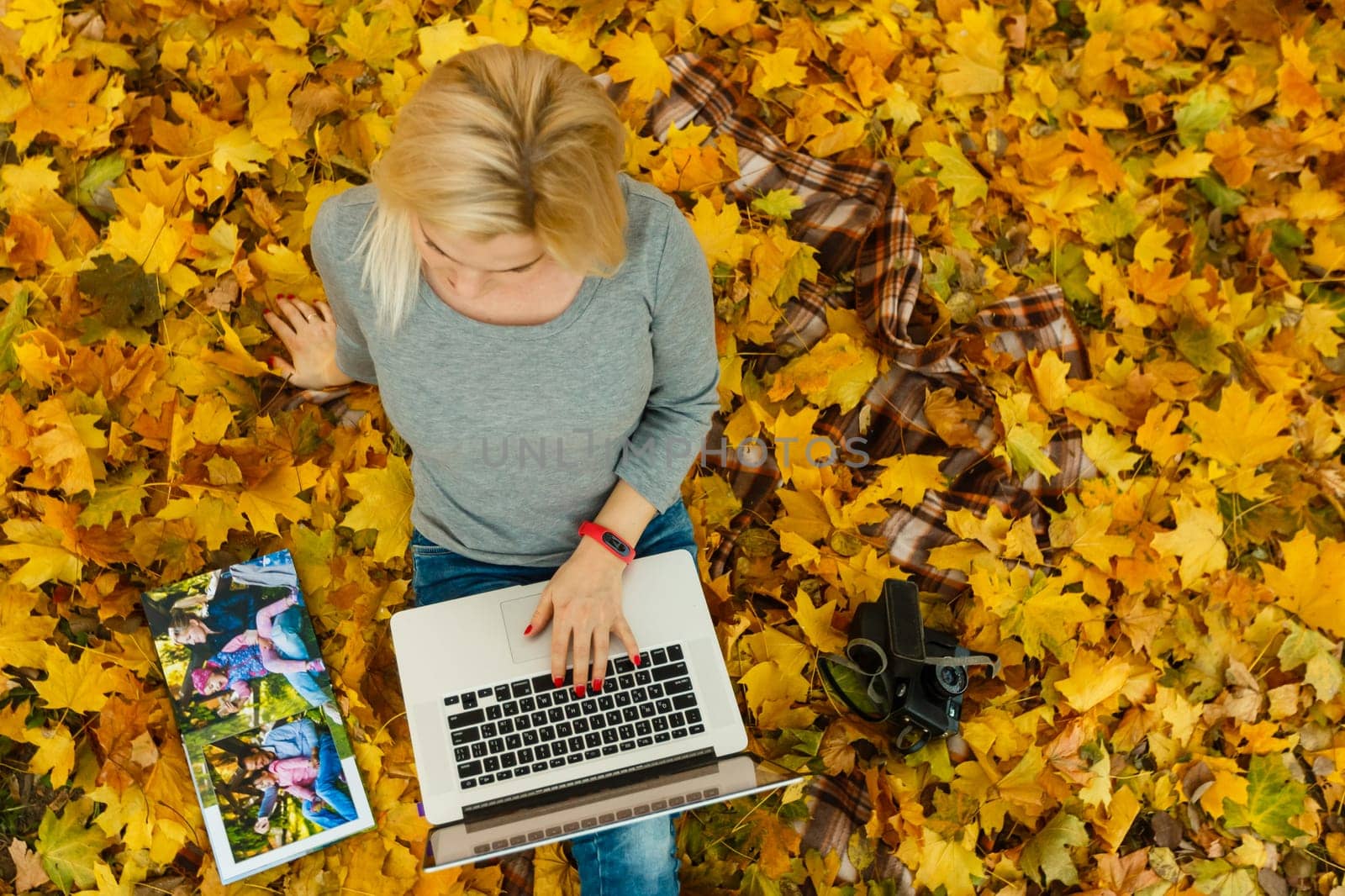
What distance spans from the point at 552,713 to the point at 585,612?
201 mm

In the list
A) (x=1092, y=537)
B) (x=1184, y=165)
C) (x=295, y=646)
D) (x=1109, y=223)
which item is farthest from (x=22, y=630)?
(x=1184, y=165)

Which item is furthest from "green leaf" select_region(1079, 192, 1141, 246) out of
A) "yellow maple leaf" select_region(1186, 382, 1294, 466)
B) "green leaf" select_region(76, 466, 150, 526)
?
"green leaf" select_region(76, 466, 150, 526)

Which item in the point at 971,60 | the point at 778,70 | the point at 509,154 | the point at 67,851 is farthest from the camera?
the point at 971,60

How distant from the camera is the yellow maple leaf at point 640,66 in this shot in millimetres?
2322

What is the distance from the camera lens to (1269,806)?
2.10 m

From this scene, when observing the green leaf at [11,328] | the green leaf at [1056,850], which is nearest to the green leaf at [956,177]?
the green leaf at [1056,850]

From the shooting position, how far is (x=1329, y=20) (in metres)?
2.64

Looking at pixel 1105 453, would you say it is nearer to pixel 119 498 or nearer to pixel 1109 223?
pixel 1109 223

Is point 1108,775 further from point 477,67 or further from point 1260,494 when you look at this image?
point 477,67

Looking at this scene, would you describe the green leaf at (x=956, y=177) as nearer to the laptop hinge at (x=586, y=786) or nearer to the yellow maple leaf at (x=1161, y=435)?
the yellow maple leaf at (x=1161, y=435)

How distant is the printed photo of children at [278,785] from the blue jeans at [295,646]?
0.05 m

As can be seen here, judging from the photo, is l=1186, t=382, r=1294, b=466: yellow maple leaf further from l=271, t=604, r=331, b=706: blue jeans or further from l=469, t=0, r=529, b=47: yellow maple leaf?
l=271, t=604, r=331, b=706: blue jeans

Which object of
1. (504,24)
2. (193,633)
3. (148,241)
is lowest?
(193,633)

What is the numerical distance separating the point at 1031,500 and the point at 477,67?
5.49 feet
